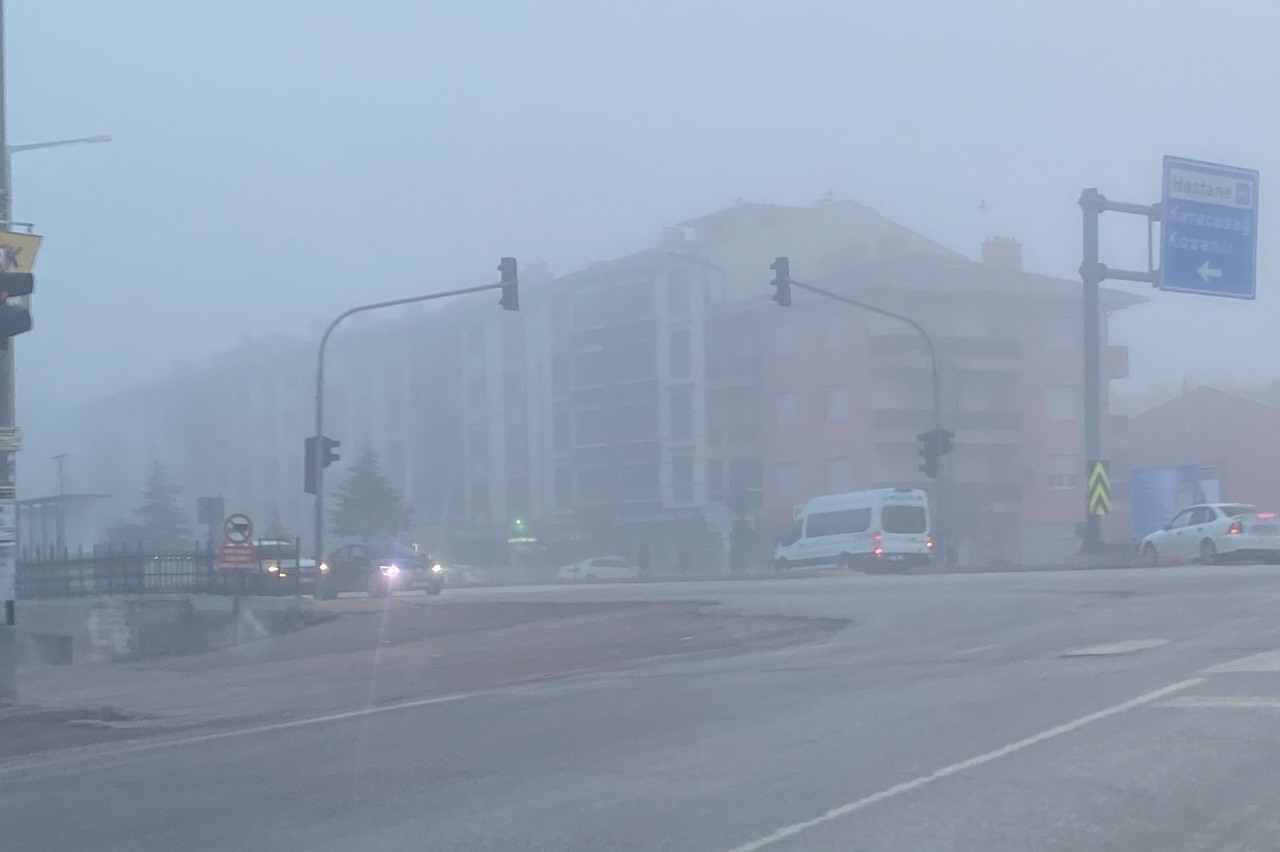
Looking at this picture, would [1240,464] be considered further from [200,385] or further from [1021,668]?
[1021,668]

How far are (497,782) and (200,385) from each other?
7218 cm

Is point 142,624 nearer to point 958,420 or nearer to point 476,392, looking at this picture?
point 958,420

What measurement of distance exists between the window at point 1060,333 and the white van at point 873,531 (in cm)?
3119

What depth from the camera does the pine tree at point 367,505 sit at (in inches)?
2569

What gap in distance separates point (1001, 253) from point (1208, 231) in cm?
4897

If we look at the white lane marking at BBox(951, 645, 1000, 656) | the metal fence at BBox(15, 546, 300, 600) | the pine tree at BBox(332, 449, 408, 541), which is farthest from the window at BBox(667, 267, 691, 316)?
the white lane marking at BBox(951, 645, 1000, 656)

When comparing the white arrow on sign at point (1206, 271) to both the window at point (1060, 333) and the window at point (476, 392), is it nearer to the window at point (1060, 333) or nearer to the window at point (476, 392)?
the window at point (1060, 333)

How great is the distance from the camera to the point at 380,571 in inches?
1437

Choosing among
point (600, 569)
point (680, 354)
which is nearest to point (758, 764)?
point (600, 569)

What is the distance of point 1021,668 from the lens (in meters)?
13.5

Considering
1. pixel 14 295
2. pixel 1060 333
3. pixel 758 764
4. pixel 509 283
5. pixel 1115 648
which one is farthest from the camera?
pixel 1060 333

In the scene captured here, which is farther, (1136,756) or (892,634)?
(892,634)

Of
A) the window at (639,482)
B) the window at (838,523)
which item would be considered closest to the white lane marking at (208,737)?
the window at (838,523)

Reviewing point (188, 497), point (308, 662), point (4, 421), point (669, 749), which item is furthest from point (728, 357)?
point (669, 749)
